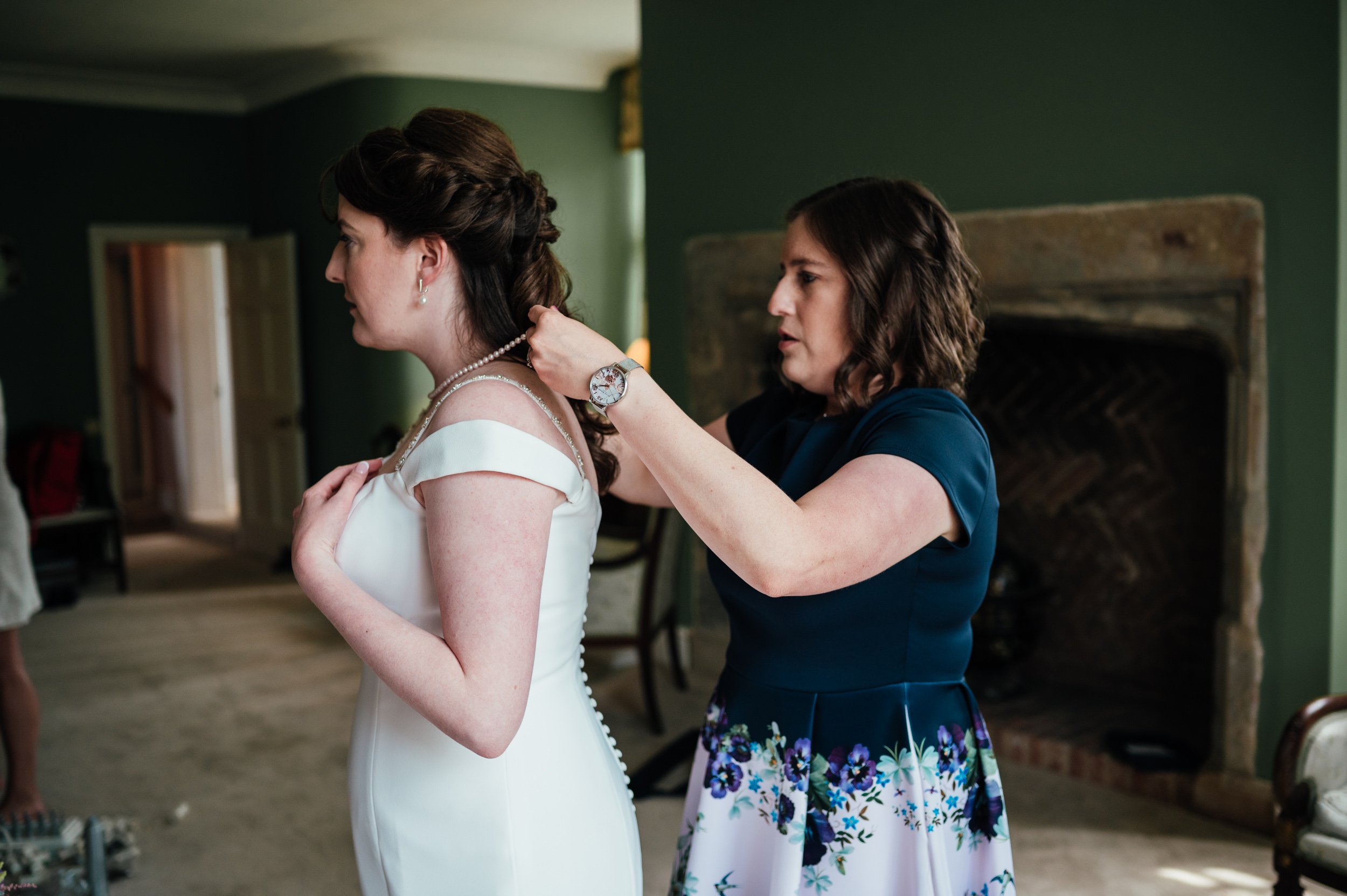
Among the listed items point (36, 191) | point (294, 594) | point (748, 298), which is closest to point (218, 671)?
point (294, 594)

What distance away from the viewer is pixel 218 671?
A: 15.5 ft

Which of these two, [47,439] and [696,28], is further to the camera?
[47,439]

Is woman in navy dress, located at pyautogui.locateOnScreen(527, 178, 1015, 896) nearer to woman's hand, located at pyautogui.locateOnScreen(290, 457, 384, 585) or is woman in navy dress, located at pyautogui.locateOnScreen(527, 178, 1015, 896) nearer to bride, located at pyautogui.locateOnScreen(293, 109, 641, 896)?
bride, located at pyautogui.locateOnScreen(293, 109, 641, 896)

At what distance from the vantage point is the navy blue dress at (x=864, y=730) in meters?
1.33

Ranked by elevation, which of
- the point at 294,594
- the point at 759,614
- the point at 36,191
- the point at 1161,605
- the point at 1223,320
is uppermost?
the point at 36,191

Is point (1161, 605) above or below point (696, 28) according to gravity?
below

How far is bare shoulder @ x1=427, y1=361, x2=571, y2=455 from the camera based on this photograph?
115 centimetres

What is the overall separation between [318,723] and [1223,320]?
3.34 meters

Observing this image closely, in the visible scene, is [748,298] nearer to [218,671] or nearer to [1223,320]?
[1223,320]

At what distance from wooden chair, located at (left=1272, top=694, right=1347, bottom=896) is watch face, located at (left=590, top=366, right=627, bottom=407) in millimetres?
1813

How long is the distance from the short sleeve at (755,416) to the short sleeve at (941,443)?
0.29 m

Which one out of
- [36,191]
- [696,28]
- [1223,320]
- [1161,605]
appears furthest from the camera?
[36,191]

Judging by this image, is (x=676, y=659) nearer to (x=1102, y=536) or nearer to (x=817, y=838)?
(x=1102, y=536)

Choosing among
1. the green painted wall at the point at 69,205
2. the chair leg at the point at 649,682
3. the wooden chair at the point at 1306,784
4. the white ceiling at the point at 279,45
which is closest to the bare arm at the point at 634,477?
the wooden chair at the point at 1306,784
